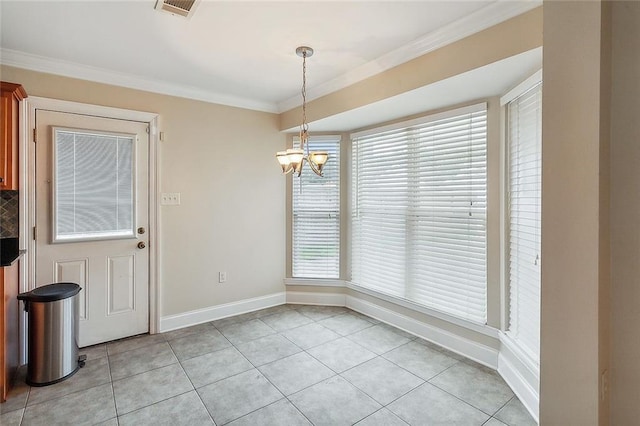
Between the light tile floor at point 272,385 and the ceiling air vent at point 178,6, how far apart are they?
2606 mm

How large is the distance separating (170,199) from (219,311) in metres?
1.42

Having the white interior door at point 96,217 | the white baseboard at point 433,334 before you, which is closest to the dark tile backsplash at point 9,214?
the white interior door at point 96,217

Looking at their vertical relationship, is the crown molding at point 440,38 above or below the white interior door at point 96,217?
above

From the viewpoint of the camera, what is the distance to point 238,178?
12.8 ft

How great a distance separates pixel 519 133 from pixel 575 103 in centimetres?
137

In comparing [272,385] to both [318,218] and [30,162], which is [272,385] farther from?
[30,162]

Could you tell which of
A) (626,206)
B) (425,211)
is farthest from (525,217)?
(626,206)

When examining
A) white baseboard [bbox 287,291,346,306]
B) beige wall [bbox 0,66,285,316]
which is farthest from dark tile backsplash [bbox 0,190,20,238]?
white baseboard [bbox 287,291,346,306]

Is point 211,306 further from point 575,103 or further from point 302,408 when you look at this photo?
point 575,103

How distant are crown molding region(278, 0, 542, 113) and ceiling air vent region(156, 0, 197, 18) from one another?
1473mm

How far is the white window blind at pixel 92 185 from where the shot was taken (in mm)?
2885

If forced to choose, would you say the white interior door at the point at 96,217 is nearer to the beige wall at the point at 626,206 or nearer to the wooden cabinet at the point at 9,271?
the wooden cabinet at the point at 9,271

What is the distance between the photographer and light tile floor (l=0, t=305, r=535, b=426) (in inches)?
81.3

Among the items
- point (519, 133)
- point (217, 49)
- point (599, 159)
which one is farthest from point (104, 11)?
point (519, 133)
